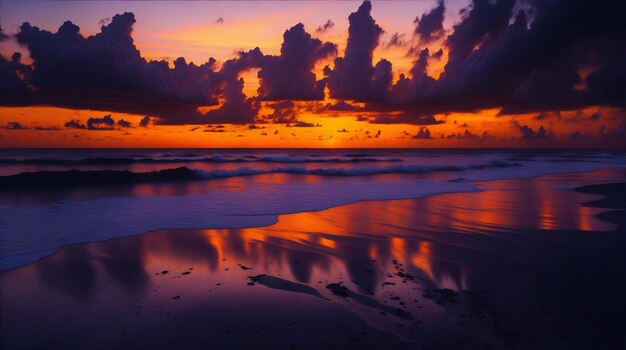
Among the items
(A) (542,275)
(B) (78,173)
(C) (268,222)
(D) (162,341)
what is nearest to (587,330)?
(A) (542,275)

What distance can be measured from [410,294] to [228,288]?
224 centimetres

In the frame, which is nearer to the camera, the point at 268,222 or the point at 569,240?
the point at 569,240

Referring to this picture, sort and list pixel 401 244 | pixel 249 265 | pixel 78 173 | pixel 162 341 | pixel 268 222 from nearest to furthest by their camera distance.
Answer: pixel 162 341, pixel 249 265, pixel 401 244, pixel 268 222, pixel 78 173

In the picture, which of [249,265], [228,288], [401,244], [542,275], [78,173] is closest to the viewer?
[228,288]

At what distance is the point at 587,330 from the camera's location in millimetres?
3814

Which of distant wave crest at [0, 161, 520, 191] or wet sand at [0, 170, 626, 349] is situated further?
distant wave crest at [0, 161, 520, 191]

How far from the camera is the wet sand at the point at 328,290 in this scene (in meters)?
3.76

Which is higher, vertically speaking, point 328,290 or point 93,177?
point 93,177

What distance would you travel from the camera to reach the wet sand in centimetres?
376

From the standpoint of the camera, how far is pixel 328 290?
195 inches

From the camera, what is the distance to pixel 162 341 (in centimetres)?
370

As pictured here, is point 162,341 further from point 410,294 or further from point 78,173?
point 78,173

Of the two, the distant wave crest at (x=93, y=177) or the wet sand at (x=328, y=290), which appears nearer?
the wet sand at (x=328, y=290)

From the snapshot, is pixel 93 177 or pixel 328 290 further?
pixel 93 177
